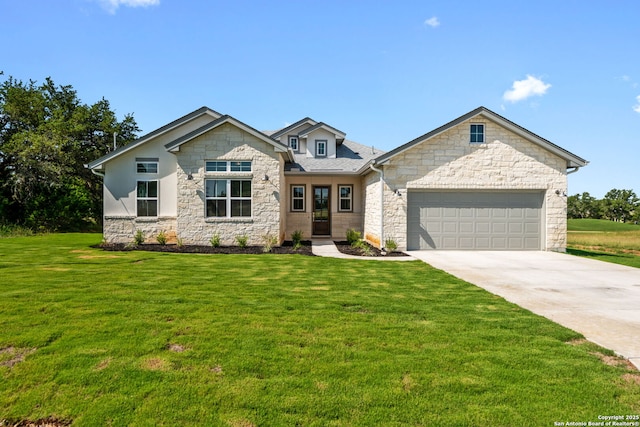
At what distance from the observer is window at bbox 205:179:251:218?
565 inches

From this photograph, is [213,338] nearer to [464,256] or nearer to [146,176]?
[464,256]

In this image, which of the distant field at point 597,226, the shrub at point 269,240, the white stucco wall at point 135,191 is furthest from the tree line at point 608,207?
the white stucco wall at point 135,191

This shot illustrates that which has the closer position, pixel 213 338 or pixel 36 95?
pixel 213 338

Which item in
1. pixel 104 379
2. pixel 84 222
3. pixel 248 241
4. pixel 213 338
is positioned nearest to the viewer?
pixel 104 379

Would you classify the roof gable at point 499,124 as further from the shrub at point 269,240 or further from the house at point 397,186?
the shrub at point 269,240

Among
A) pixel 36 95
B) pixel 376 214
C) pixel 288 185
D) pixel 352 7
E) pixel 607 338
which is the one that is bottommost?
pixel 607 338

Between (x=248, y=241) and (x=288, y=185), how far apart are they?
4531mm

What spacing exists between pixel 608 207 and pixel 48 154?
3021 inches

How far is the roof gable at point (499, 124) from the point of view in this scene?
13594 mm

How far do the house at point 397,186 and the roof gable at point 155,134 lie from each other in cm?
6

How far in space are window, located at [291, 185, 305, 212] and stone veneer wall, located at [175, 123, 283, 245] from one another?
350 centimetres

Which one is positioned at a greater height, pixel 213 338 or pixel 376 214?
pixel 376 214

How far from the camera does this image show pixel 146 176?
15047 mm

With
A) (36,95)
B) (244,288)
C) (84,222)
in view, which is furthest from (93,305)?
(36,95)
